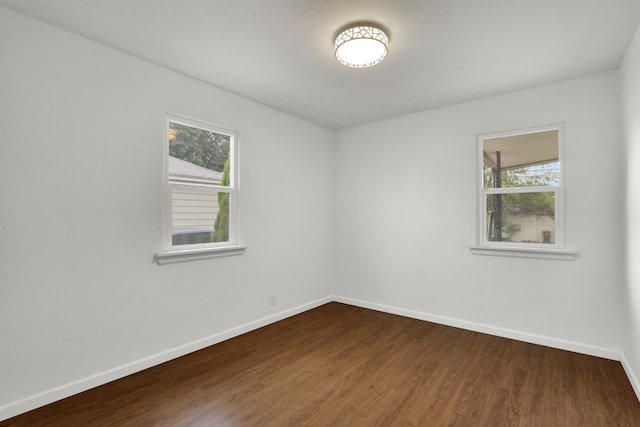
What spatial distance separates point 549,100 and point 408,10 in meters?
2.07

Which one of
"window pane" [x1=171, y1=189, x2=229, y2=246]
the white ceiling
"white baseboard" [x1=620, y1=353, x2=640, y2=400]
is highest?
the white ceiling

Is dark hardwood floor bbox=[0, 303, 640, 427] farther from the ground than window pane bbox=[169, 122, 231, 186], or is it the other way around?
window pane bbox=[169, 122, 231, 186]

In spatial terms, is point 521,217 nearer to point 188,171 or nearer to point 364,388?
point 364,388

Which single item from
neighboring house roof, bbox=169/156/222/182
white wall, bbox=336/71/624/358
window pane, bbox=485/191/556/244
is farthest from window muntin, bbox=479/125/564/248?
neighboring house roof, bbox=169/156/222/182

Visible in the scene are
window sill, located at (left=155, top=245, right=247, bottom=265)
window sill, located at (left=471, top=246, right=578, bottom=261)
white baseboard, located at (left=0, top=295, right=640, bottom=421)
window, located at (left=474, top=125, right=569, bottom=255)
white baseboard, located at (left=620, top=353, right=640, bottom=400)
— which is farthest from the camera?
window, located at (left=474, top=125, right=569, bottom=255)

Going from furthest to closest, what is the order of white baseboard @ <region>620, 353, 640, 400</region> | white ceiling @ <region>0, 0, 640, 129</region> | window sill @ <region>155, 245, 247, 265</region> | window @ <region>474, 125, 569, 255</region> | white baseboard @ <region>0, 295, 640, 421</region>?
1. window @ <region>474, 125, 569, 255</region>
2. window sill @ <region>155, 245, 247, 265</region>
3. white baseboard @ <region>620, 353, 640, 400</region>
4. white baseboard @ <region>0, 295, 640, 421</region>
5. white ceiling @ <region>0, 0, 640, 129</region>

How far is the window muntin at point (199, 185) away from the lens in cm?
289

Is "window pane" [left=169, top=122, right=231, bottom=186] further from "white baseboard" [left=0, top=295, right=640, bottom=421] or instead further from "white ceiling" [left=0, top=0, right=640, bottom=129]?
"white baseboard" [left=0, top=295, right=640, bottom=421]

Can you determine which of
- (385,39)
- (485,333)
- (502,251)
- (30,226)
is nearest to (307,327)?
(485,333)

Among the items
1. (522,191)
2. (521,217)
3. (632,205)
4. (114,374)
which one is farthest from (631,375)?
(114,374)

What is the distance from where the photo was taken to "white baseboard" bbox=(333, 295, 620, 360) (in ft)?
9.36

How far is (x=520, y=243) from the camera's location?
3.32 m

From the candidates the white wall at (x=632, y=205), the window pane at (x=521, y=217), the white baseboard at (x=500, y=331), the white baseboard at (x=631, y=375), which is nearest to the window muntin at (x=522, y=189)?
the window pane at (x=521, y=217)

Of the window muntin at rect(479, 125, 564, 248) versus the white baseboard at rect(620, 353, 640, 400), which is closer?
the white baseboard at rect(620, 353, 640, 400)
